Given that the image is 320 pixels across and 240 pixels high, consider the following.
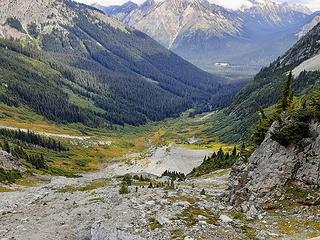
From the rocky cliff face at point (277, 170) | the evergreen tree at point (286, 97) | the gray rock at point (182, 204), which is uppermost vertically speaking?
the evergreen tree at point (286, 97)

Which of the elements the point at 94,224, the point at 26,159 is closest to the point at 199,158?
the point at 26,159

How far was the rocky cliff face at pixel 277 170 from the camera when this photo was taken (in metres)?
38.1

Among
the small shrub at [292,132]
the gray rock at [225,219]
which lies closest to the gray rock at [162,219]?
the gray rock at [225,219]

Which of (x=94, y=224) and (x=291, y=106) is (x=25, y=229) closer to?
(x=94, y=224)

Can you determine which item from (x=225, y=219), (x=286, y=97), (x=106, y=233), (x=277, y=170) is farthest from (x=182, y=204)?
(x=286, y=97)

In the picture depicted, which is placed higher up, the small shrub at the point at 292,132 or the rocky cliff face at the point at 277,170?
the small shrub at the point at 292,132

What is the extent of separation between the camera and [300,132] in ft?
131

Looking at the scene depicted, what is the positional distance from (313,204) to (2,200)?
171ft

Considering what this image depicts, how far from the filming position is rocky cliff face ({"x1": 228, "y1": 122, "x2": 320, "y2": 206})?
38094 mm

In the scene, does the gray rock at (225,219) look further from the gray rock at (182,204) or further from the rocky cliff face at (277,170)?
the gray rock at (182,204)

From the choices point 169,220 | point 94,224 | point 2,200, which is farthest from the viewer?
point 2,200

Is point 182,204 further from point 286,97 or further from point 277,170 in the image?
point 286,97

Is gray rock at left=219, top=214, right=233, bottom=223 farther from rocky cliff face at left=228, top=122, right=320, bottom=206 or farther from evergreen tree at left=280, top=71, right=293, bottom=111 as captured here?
evergreen tree at left=280, top=71, right=293, bottom=111

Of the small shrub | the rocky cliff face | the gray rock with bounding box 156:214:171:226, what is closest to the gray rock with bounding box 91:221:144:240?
the gray rock with bounding box 156:214:171:226
